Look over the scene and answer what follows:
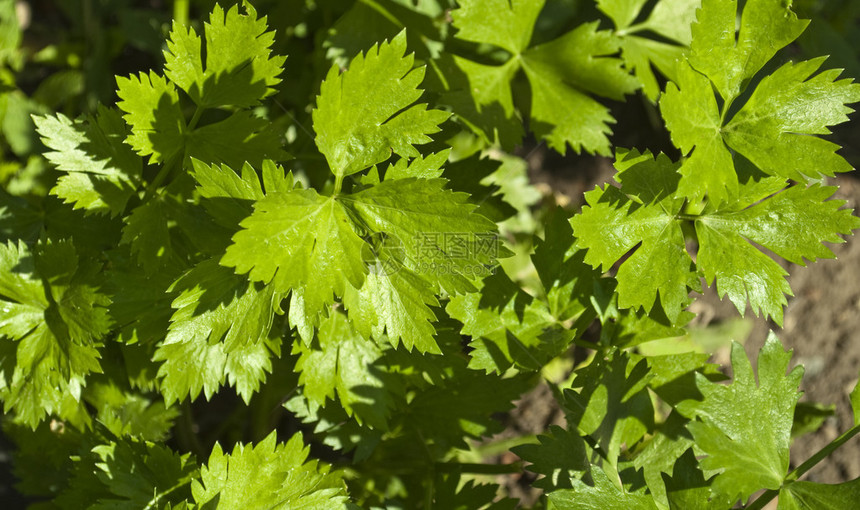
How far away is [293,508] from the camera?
4.86 feet

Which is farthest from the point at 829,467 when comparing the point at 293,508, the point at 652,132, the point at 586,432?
the point at 293,508

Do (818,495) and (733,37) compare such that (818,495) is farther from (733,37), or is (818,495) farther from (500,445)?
(500,445)

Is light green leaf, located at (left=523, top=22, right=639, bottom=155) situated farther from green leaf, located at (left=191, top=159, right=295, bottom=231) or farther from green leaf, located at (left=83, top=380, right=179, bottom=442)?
green leaf, located at (left=83, top=380, right=179, bottom=442)

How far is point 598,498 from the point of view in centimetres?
140

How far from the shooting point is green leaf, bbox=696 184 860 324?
4.68ft

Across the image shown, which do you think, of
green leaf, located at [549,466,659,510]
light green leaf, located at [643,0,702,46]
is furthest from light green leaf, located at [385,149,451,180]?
light green leaf, located at [643,0,702,46]

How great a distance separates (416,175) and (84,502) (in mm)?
1158

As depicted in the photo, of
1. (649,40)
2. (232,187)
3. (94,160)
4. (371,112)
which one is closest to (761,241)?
(649,40)

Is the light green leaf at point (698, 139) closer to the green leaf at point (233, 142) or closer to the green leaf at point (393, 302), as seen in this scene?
the green leaf at point (393, 302)

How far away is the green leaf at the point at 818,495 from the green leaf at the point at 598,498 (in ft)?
1.02

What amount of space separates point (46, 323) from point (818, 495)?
1.75 meters

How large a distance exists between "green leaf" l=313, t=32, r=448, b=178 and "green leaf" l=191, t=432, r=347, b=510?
2.11 feet

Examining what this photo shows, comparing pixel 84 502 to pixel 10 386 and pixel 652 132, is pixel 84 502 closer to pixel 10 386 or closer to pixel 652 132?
pixel 10 386

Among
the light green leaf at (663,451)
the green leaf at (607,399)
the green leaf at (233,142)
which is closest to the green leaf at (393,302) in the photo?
the green leaf at (233,142)
